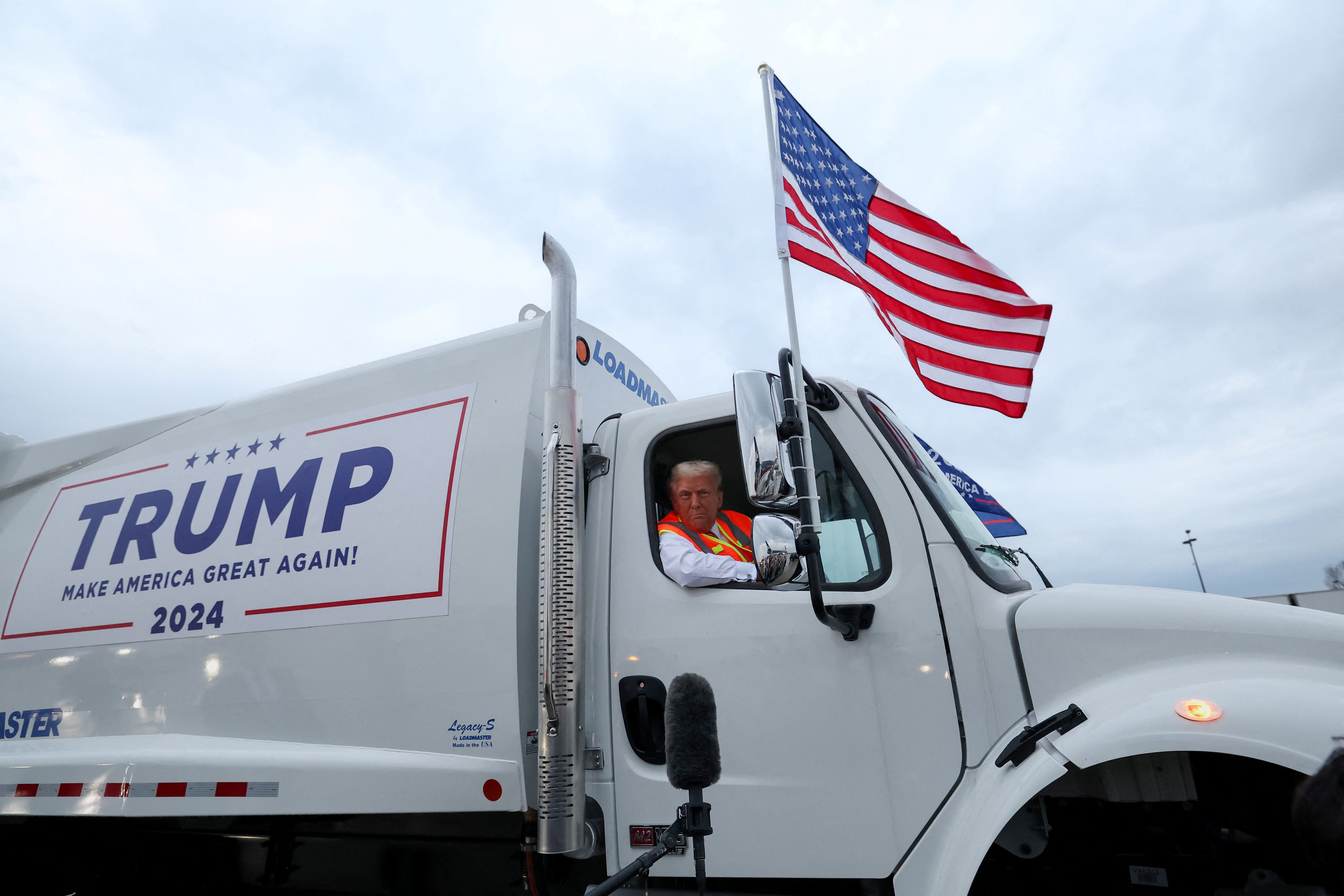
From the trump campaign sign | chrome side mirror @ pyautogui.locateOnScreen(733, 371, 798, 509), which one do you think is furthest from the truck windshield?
the trump campaign sign

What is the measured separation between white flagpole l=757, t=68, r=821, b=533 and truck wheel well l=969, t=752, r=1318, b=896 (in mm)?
1050

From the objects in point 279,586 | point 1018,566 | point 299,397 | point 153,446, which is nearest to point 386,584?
→ point 279,586

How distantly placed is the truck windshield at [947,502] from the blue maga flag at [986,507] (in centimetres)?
390

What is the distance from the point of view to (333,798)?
2.86 meters

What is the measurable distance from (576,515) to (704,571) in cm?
54

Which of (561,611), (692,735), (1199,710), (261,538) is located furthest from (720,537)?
(261,538)

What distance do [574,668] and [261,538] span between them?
1683mm

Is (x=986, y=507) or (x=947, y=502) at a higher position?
(x=986, y=507)

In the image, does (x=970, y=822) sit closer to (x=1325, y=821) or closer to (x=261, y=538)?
(x=1325, y=821)

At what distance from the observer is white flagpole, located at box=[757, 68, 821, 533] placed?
235 centimetres

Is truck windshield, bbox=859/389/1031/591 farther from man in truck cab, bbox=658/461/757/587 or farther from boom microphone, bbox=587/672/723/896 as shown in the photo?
boom microphone, bbox=587/672/723/896

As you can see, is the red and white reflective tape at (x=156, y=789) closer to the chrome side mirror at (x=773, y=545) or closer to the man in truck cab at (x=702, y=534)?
the man in truck cab at (x=702, y=534)

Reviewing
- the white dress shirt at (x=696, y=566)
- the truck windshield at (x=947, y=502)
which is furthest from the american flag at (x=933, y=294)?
the white dress shirt at (x=696, y=566)

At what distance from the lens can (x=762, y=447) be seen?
7.39ft
